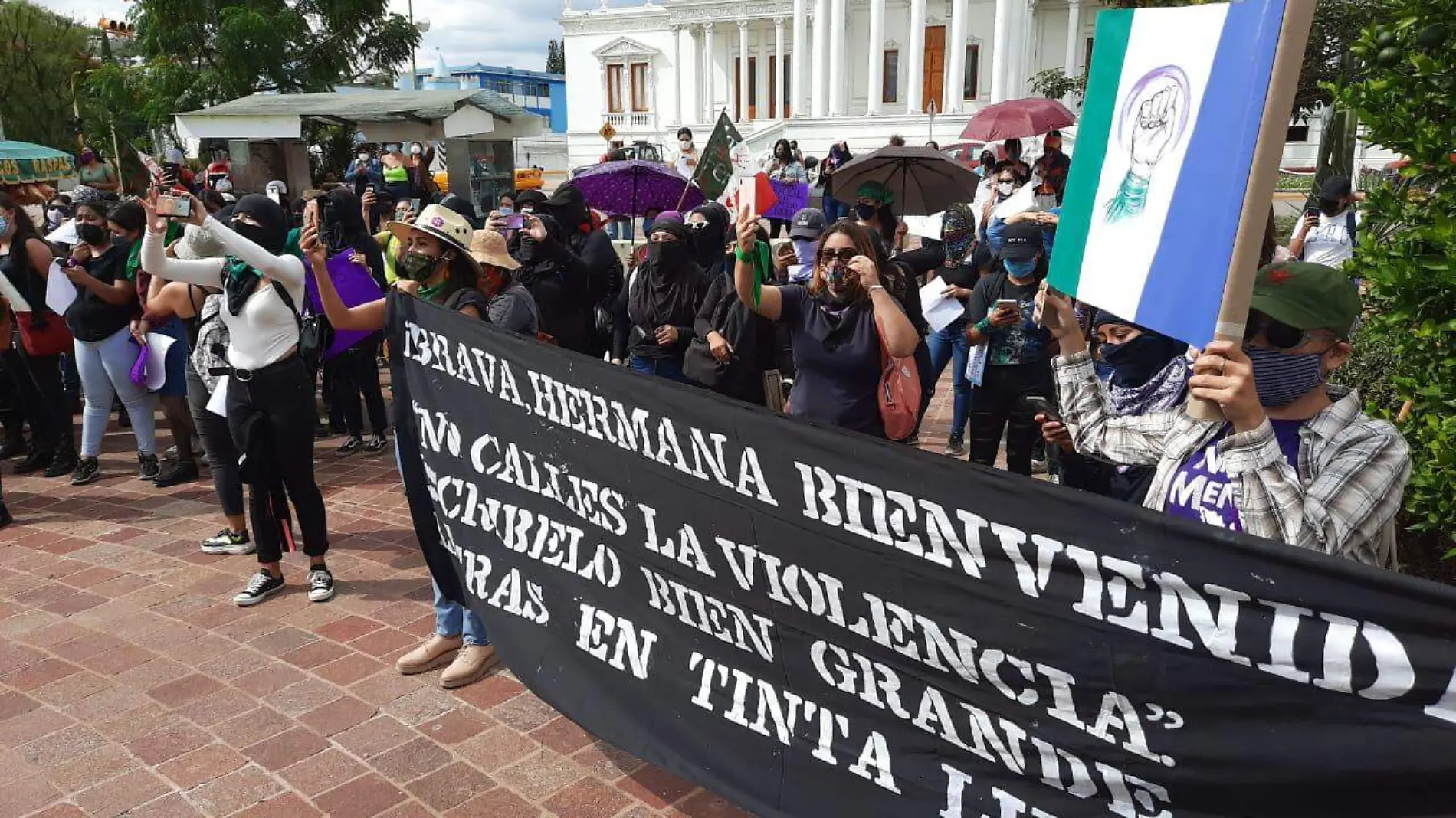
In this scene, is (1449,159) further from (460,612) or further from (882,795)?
(460,612)

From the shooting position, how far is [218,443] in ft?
16.9

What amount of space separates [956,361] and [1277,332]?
15.8ft

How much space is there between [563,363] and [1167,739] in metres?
1.93

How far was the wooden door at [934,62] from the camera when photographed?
52.9 m

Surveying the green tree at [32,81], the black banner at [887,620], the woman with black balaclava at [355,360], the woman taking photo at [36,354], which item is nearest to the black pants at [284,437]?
the black banner at [887,620]

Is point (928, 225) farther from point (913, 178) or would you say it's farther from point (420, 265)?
point (420, 265)

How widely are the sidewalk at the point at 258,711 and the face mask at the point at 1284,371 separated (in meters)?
2.08

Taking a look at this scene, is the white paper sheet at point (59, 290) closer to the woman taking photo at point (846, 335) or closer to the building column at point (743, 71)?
the woman taking photo at point (846, 335)

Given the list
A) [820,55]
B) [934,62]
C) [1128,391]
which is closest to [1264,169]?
[1128,391]

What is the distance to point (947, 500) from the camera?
2.21 meters

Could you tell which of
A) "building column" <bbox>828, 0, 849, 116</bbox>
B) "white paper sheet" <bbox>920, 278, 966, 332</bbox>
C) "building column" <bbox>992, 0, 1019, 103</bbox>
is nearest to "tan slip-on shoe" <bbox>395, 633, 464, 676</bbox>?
"white paper sheet" <bbox>920, 278, 966, 332</bbox>

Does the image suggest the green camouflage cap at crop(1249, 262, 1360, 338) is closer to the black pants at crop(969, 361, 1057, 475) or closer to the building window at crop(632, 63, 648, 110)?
the black pants at crop(969, 361, 1057, 475)

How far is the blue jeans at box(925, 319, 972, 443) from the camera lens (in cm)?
678

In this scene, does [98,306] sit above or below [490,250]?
below
